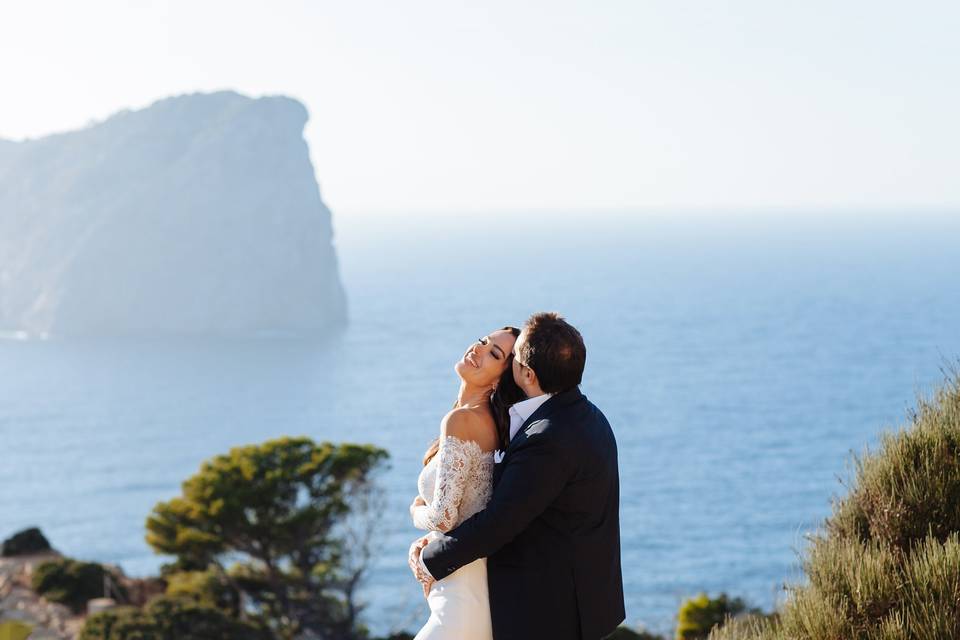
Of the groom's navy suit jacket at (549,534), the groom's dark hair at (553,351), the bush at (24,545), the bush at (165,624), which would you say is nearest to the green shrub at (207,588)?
the bush at (24,545)

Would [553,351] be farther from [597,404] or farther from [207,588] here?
[597,404]

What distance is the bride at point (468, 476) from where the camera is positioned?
3.67m

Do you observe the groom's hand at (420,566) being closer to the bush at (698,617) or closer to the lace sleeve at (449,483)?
the lace sleeve at (449,483)

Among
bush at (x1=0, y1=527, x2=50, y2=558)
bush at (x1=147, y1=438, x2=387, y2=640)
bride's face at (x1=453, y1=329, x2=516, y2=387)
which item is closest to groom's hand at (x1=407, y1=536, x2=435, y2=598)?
bride's face at (x1=453, y1=329, x2=516, y2=387)

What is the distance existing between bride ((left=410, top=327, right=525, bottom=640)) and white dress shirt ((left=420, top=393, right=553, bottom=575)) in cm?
12

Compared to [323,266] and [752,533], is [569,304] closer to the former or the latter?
[323,266]

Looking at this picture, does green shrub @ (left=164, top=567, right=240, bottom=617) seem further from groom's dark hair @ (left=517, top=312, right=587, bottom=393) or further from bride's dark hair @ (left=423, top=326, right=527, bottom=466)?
groom's dark hair @ (left=517, top=312, right=587, bottom=393)

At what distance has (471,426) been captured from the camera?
12.5 feet

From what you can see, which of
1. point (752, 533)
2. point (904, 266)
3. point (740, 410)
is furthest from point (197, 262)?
point (904, 266)

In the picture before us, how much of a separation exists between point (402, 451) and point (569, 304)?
6611 centimetres

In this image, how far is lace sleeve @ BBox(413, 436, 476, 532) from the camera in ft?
12.1

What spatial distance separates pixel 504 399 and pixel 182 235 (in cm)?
13489

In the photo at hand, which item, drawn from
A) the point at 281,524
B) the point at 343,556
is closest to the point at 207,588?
the point at 281,524

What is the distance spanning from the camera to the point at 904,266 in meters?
184
